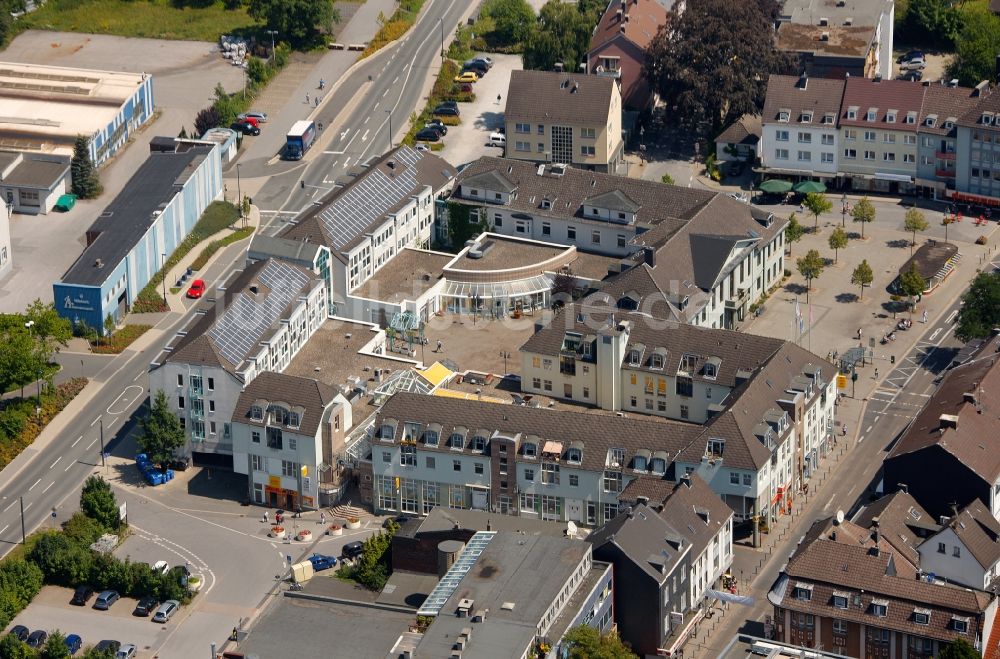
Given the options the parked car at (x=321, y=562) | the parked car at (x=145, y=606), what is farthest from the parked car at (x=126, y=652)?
the parked car at (x=321, y=562)

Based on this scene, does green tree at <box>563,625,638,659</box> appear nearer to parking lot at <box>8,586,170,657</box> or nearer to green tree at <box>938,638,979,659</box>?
green tree at <box>938,638,979,659</box>

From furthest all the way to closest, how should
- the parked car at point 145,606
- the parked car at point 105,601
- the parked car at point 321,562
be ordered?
the parked car at point 321,562 < the parked car at point 105,601 < the parked car at point 145,606

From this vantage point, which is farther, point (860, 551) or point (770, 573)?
point (770, 573)

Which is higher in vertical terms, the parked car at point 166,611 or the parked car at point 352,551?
the parked car at point 352,551

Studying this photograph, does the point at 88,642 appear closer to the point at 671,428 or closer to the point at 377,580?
the point at 377,580

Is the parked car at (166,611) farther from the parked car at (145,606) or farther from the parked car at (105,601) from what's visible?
the parked car at (105,601)

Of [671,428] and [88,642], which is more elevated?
[671,428]

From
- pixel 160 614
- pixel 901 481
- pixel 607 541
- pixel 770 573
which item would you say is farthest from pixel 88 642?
pixel 901 481
